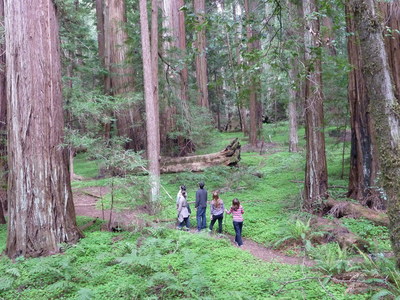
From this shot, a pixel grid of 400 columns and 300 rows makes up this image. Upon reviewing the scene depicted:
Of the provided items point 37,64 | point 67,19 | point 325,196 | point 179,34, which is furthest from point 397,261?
point 179,34

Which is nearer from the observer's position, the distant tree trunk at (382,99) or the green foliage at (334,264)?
the distant tree trunk at (382,99)

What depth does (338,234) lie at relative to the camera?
25.0 feet

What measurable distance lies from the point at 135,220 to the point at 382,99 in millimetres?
6601

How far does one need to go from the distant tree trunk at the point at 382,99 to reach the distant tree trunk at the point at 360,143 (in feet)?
21.0

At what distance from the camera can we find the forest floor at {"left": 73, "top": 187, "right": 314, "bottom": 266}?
723 centimetres

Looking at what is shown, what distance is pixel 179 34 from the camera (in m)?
20.8

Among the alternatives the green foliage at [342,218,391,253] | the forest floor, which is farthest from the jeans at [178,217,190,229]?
the green foliage at [342,218,391,253]

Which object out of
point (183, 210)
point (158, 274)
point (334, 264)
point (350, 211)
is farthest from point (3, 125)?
point (350, 211)

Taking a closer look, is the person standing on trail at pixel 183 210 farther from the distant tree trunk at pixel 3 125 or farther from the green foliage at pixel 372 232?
the distant tree trunk at pixel 3 125

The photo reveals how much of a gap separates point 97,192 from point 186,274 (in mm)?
9131

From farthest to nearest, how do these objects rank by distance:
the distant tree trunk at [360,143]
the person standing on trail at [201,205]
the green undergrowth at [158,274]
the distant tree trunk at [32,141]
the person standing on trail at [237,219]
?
1. the distant tree trunk at [360,143]
2. the person standing on trail at [201,205]
3. the person standing on trail at [237,219]
4. the distant tree trunk at [32,141]
5. the green undergrowth at [158,274]

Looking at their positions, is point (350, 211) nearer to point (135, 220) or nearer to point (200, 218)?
point (200, 218)

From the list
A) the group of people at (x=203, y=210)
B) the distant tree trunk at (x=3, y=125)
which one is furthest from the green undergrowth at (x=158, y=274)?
the distant tree trunk at (x=3, y=125)

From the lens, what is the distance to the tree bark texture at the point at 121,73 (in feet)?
52.1
